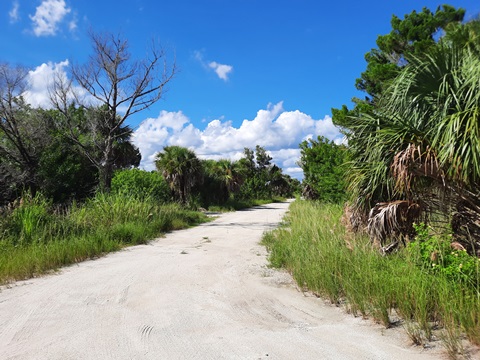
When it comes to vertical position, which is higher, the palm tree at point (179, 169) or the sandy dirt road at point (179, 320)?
the palm tree at point (179, 169)

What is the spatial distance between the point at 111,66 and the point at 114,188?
7.17 metres

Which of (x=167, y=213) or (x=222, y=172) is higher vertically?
(x=222, y=172)

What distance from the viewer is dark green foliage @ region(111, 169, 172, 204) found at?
19.2 metres

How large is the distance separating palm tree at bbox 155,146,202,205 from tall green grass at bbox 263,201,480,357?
76.0 feet

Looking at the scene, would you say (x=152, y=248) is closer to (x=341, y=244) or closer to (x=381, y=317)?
(x=341, y=244)

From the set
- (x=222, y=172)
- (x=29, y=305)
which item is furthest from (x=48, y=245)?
(x=222, y=172)

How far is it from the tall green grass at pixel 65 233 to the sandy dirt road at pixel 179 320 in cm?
68

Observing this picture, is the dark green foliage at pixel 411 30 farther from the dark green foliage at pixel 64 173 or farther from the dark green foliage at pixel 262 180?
the dark green foliage at pixel 262 180

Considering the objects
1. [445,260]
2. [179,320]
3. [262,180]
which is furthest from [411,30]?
[262,180]

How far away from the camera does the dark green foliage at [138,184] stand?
19.2 metres

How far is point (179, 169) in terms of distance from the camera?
29703 millimetres

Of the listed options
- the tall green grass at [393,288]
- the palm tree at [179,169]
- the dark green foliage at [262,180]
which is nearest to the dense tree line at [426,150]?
the tall green grass at [393,288]

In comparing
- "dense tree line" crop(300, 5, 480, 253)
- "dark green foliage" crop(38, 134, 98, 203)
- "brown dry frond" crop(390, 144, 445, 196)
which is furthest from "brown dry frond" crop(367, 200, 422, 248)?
"dark green foliage" crop(38, 134, 98, 203)

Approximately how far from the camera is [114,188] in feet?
66.0
